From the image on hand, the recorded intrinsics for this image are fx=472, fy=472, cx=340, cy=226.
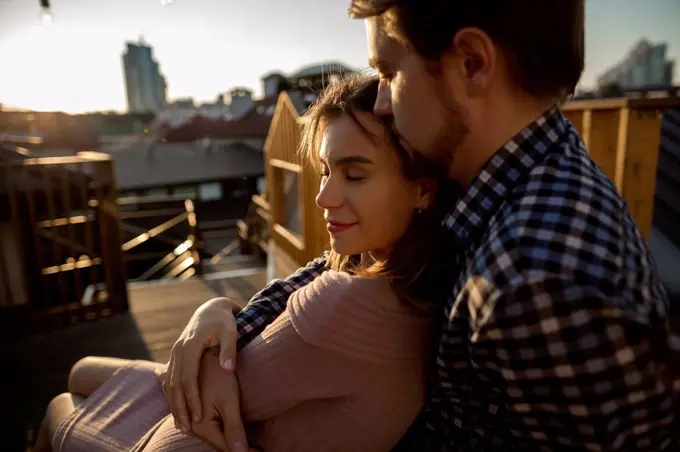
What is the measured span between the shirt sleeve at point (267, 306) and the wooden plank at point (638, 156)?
1.72 m

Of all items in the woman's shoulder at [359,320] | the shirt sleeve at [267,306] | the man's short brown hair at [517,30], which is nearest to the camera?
the man's short brown hair at [517,30]

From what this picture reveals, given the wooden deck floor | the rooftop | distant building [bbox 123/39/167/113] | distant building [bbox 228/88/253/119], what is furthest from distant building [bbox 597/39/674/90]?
the rooftop

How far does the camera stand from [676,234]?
12.4 ft

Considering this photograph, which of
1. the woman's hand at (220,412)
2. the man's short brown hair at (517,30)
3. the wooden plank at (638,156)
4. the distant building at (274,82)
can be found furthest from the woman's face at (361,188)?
the distant building at (274,82)

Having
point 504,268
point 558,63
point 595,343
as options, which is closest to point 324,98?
point 558,63

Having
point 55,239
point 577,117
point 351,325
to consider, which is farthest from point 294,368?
point 55,239

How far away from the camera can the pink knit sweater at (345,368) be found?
2.64 ft

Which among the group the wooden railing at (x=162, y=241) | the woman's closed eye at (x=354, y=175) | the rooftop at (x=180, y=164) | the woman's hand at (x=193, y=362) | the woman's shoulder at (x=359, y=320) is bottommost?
the wooden railing at (x=162, y=241)

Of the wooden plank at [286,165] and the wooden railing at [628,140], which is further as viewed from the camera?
the wooden plank at [286,165]

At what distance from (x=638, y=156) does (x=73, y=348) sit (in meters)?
3.62

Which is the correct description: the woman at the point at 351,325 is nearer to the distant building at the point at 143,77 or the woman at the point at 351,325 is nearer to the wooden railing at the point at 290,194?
the wooden railing at the point at 290,194

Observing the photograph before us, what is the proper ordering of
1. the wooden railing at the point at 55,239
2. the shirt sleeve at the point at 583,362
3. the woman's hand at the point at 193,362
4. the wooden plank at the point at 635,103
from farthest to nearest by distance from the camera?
the wooden railing at the point at 55,239 → the wooden plank at the point at 635,103 → the woman's hand at the point at 193,362 → the shirt sleeve at the point at 583,362

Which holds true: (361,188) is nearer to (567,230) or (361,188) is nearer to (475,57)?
(475,57)

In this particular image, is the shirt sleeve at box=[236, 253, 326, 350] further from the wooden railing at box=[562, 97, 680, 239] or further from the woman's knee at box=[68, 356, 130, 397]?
the wooden railing at box=[562, 97, 680, 239]
